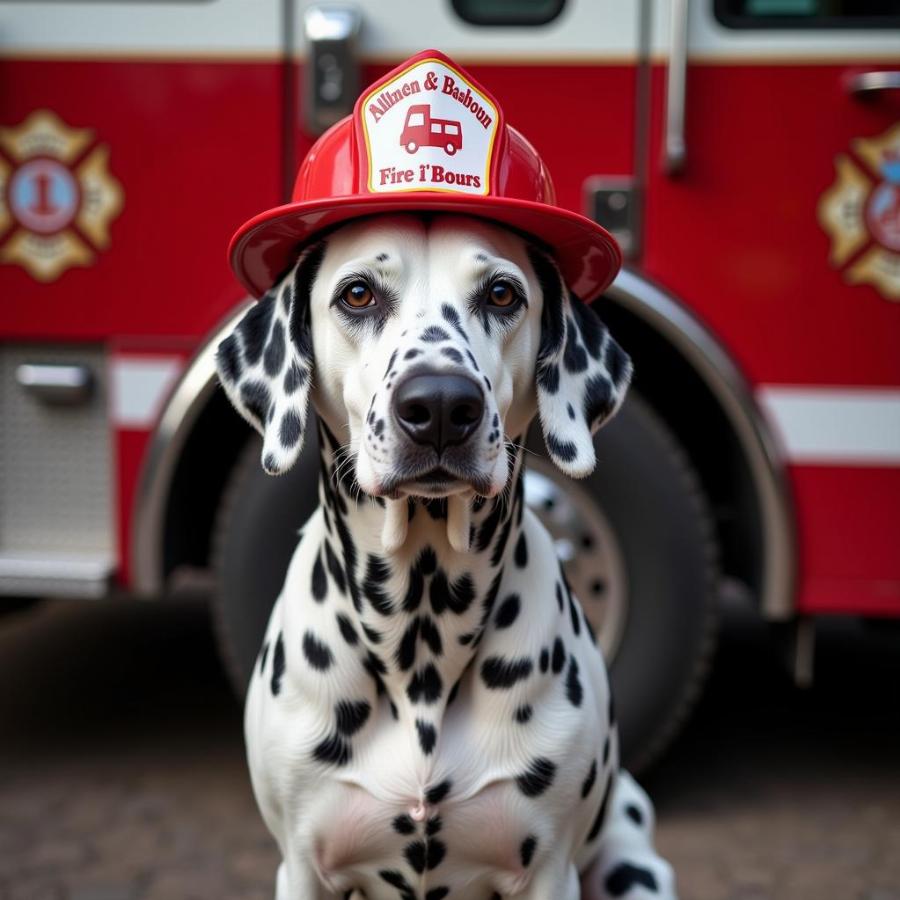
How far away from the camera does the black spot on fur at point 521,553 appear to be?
1.79m

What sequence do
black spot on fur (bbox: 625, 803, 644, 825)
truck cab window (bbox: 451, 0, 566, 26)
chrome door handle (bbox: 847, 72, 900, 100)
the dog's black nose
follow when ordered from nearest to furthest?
1. the dog's black nose
2. black spot on fur (bbox: 625, 803, 644, 825)
3. chrome door handle (bbox: 847, 72, 900, 100)
4. truck cab window (bbox: 451, 0, 566, 26)

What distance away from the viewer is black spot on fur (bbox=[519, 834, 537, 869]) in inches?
65.8

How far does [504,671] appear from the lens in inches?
66.8

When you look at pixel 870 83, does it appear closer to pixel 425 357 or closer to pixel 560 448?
pixel 560 448

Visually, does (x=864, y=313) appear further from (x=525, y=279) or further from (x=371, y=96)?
(x=371, y=96)

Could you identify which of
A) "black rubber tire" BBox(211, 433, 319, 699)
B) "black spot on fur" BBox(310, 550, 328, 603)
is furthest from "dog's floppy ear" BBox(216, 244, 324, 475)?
"black rubber tire" BBox(211, 433, 319, 699)

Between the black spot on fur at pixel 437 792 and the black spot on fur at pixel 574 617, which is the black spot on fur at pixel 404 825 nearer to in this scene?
the black spot on fur at pixel 437 792

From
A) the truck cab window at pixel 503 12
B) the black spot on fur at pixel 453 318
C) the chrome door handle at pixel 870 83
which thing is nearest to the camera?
the black spot on fur at pixel 453 318

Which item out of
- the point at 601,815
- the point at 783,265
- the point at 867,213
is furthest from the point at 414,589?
the point at 867,213

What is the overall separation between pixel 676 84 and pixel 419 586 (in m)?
1.56

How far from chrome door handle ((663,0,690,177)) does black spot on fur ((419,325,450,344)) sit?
1.41 meters

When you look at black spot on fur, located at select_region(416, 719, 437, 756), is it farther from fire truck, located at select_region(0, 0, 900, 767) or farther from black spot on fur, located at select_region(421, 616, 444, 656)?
fire truck, located at select_region(0, 0, 900, 767)

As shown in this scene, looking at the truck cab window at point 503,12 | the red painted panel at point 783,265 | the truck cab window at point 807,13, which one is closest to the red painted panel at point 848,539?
the red painted panel at point 783,265

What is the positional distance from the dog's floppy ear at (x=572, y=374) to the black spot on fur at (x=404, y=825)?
571 millimetres
